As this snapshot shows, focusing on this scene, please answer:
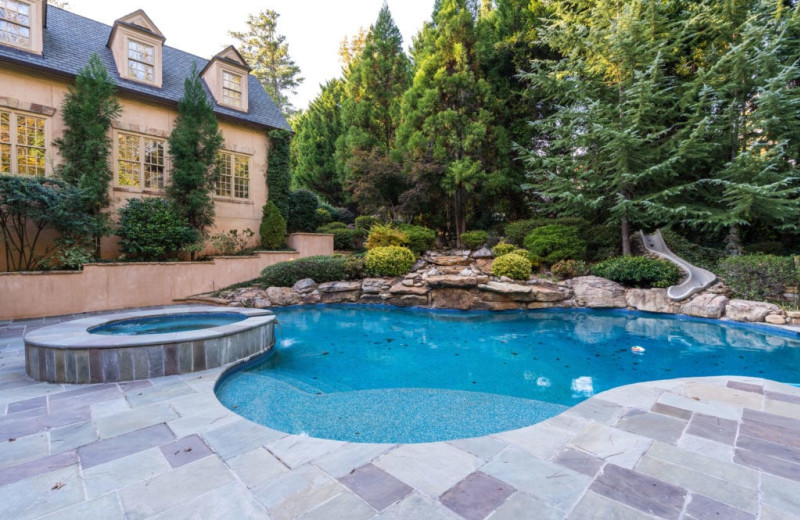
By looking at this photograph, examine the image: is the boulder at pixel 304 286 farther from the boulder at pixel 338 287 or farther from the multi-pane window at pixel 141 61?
the multi-pane window at pixel 141 61

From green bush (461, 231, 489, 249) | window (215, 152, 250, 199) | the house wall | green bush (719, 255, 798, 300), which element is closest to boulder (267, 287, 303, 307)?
the house wall

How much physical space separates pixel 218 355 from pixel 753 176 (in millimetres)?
12310

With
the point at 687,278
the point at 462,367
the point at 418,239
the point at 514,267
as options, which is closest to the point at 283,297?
the point at 418,239

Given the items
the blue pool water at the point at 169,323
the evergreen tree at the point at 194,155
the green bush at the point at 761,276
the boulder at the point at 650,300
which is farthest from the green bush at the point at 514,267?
the evergreen tree at the point at 194,155

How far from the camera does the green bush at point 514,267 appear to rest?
29.9 ft

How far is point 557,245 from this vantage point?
33.1 ft

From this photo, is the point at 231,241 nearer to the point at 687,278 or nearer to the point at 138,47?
the point at 138,47

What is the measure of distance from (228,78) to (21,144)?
5.93m

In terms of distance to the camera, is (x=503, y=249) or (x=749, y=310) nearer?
(x=749, y=310)

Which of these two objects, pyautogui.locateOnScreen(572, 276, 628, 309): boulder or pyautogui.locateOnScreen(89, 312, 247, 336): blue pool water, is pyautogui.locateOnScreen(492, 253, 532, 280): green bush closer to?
pyautogui.locateOnScreen(572, 276, 628, 309): boulder

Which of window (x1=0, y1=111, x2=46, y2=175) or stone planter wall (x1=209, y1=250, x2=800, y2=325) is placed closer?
stone planter wall (x1=209, y1=250, x2=800, y2=325)

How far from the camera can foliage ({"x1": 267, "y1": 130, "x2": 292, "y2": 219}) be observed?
1257 cm

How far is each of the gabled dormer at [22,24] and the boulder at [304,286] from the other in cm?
848

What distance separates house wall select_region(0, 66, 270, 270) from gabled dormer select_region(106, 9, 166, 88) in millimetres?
876
